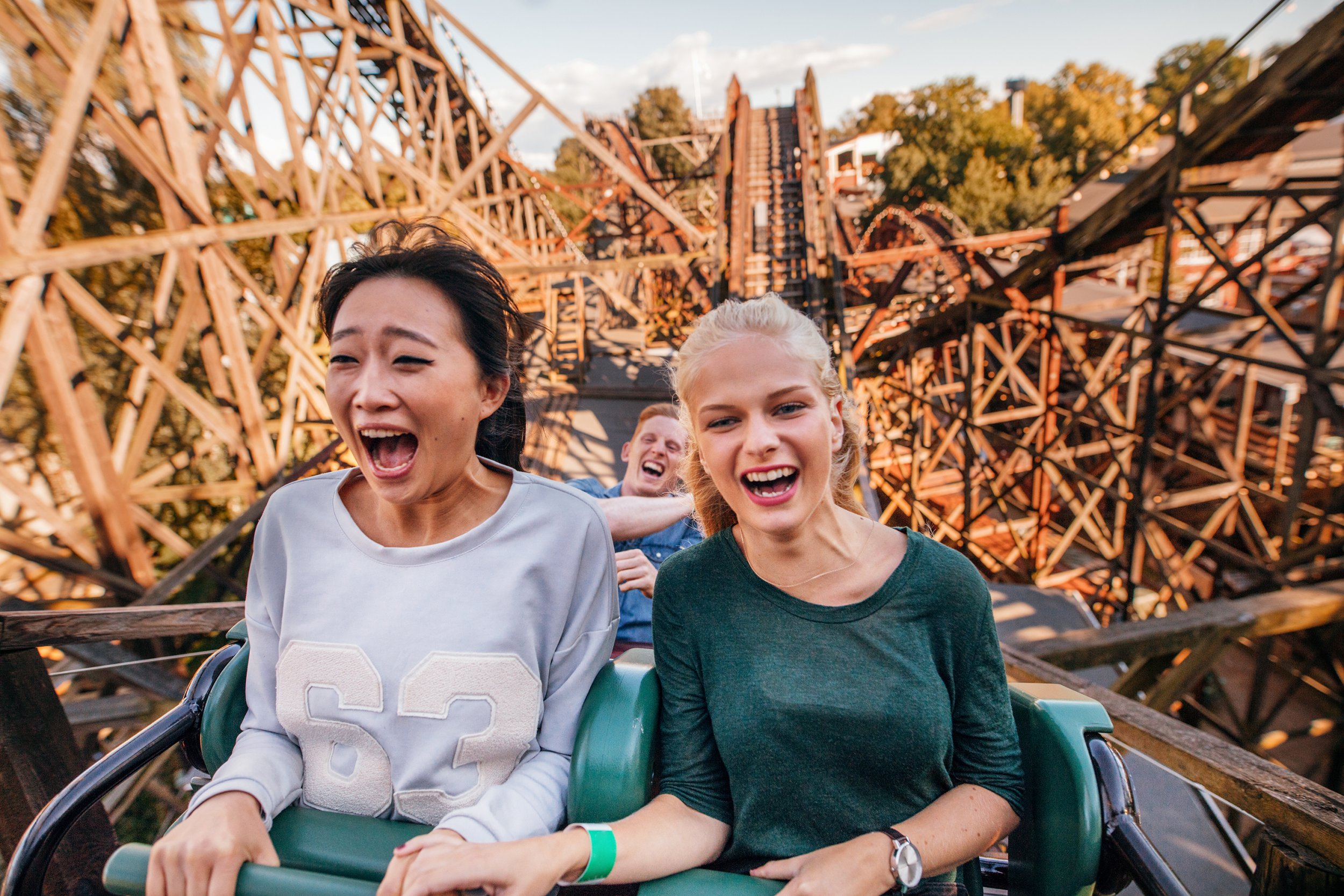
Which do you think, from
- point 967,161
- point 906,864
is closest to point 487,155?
point 906,864

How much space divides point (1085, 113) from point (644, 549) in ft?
105

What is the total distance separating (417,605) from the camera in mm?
1242

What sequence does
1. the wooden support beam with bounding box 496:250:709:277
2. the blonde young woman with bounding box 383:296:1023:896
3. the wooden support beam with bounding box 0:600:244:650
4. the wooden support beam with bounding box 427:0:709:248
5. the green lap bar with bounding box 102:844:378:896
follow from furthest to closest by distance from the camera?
the wooden support beam with bounding box 496:250:709:277 → the wooden support beam with bounding box 427:0:709:248 → the wooden support beam with bounding box 0:600:244:650 → the blonde young woman with bounding box 383:296:1023:896 → the green lap bar with bounding box 102:844:378:896

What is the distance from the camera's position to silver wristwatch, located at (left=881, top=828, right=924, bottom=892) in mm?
1172

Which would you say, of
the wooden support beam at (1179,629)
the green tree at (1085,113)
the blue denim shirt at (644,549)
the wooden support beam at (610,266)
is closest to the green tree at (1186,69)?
the green tree at (1085,113)

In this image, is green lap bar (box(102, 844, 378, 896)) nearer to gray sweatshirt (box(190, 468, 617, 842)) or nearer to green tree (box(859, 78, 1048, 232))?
gray sweatshirt (box(190, 468, 617, 842))

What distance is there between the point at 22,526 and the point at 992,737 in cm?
599

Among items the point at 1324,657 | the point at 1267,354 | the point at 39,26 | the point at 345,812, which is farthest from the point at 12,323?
the point at 1267,354

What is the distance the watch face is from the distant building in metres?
30.9

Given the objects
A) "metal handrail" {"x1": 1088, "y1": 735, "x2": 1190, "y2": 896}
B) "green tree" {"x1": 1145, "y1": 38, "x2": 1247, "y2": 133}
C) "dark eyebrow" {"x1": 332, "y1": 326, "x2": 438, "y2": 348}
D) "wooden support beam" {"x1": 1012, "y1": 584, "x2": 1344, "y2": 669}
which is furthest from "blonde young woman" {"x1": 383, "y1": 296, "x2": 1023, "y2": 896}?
"green tree" {"x1": 1145, "y1": 38, "x2": 1247, "y2": 133}

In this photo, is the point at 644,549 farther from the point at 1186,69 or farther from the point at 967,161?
the point at 1186,69

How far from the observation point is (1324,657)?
185 inches

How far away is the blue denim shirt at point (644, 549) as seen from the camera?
2.07m

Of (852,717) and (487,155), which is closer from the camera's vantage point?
(852,717)
